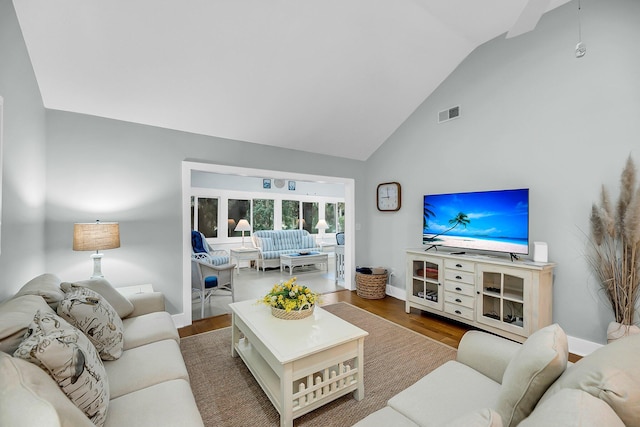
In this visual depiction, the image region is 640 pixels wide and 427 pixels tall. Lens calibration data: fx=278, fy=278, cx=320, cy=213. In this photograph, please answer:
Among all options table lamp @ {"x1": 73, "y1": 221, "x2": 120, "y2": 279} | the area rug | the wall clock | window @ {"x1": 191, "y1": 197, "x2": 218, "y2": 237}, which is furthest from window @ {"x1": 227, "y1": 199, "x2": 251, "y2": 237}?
table lamp @ {"x1": 73, "y1": 221, "x2": 120, "y2": 279}

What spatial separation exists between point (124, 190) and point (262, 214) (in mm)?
4893

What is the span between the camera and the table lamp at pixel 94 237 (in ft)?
8.27

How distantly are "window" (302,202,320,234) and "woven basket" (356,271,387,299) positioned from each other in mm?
4476

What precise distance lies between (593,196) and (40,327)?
4.13 m

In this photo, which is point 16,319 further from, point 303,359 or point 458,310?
point 458,310

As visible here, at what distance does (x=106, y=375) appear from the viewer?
1.41 meters

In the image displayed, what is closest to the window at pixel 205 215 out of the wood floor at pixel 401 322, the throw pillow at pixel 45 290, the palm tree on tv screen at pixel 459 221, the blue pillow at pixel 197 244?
the blue pillow at pixel 197 244

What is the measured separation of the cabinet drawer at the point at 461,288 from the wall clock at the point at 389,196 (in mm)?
1490

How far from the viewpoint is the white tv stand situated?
266 centimetres

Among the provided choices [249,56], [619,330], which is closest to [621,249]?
[619,330]

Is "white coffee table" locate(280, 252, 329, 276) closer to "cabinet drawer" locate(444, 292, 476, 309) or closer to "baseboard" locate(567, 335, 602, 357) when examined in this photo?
"cabinet drawer" locate(444, 292, 476, 309)

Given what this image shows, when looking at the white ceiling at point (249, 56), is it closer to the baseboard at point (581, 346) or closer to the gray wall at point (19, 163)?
the gray wall at point (19, 163)

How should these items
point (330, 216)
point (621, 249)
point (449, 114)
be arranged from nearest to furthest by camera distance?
1. point (621, 249)
2. point (449, 114)
3. point (330, 216)

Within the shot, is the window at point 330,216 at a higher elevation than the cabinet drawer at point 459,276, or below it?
higher
